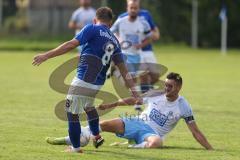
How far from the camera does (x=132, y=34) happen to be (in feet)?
55.8

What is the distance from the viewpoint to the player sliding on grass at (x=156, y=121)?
10.7 metres

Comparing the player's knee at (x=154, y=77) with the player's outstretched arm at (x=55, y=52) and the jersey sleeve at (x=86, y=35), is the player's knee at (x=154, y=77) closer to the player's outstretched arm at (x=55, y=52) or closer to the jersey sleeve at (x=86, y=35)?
the jersey sleeve at (x=86, y=35)

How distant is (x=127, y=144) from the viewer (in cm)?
1114

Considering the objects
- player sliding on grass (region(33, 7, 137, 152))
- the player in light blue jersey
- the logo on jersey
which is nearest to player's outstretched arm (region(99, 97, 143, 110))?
the logo on jersey

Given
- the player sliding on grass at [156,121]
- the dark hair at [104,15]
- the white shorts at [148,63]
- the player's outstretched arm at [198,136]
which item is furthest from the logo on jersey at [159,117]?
the white shorts at [148,63]

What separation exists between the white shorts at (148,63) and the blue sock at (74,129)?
731cm

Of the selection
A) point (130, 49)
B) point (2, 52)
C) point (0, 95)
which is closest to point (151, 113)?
point (130, 49)

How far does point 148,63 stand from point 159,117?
6591 mm

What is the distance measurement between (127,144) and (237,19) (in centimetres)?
3700

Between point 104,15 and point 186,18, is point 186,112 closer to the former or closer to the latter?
point 104,15

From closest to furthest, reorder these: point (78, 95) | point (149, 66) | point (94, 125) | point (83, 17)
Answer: point (78, 95) → point (94, 125) → point (149, 66) → point (83, 17)

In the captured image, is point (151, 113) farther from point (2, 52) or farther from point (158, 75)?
point (2, 52)

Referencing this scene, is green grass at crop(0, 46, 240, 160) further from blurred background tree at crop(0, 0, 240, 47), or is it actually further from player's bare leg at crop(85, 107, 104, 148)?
blurred background tree at crop(0, 0, 240, 47)

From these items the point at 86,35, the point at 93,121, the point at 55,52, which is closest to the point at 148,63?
the point at 93,121
